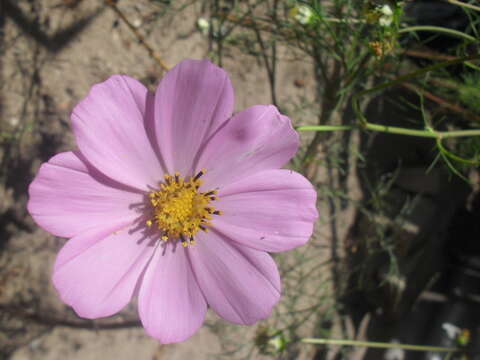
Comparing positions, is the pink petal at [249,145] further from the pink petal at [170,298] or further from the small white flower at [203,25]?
the small white flower at [203,25]

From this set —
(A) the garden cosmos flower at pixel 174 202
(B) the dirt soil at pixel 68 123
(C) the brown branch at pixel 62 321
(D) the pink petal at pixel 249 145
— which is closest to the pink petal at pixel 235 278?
(A) the garden cosmos flower at pixel 174 202

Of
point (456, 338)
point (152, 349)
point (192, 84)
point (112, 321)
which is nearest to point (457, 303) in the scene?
point (456, 338)

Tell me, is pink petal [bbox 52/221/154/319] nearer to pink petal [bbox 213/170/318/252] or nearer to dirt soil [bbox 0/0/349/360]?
pink petal [bbox 213/170/318/252]

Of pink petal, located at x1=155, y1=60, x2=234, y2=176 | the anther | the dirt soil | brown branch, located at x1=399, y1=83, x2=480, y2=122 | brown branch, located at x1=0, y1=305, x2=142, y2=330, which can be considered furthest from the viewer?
brown branch, located at x1=0, y1=305, x2=142, y2=330

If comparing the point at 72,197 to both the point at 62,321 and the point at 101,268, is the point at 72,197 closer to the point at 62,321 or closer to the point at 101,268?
the point at 101,268

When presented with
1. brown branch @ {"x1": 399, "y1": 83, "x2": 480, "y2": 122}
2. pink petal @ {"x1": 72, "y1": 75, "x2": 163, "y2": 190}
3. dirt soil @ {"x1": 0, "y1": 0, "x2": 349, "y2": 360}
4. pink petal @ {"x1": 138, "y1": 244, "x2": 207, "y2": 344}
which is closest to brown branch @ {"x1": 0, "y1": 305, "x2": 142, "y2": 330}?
dirt soil @ {"x1": 0, "y1": 0, "x2": 349, "y2": 360}

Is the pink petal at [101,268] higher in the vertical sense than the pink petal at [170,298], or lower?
higher
